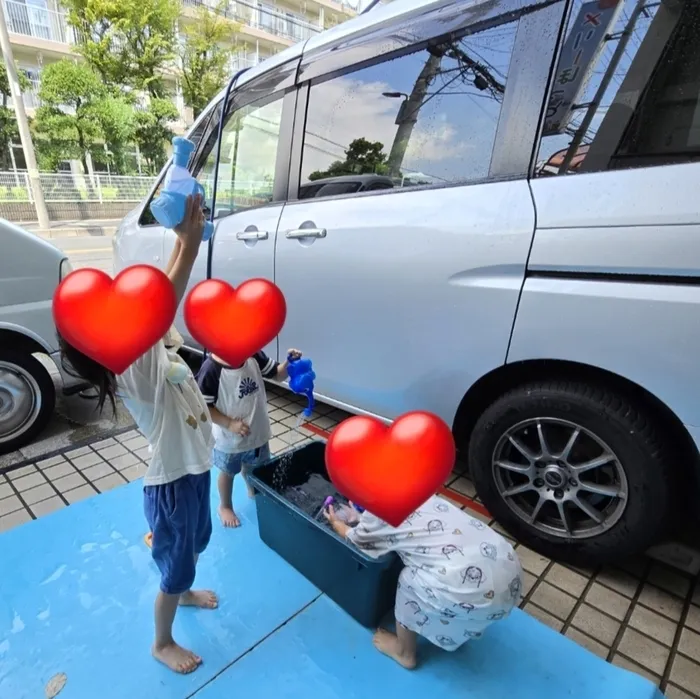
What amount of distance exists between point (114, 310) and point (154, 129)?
1974cm

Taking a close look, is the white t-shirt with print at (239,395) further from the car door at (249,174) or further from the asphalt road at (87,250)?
the asphalt road at (87,250)

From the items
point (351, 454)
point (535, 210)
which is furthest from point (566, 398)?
point (351, 454)

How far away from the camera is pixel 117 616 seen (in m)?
1.72

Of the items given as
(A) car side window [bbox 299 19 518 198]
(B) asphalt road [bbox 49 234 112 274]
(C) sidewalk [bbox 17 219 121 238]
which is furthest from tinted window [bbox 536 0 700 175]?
(C) sidewalk [bbox 17 219 121 238]

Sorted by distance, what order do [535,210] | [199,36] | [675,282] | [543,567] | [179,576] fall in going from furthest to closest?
1. [199,36]
2. [543,567]
3. [535,210]
4. [675,282]
5. [179,576]

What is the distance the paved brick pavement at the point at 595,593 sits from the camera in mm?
1656

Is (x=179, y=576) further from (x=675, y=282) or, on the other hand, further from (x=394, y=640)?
(x=675, y=282)

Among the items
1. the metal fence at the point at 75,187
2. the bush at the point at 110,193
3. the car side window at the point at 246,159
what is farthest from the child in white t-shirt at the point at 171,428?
the bush at the point at 110,193

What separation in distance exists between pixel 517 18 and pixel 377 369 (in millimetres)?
1561

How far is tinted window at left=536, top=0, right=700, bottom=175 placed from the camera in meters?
1.53

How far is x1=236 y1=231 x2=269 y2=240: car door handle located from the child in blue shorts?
3.28 feet

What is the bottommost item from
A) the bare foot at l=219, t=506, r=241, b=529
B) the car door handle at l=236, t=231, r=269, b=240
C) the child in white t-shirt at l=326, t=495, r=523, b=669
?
the bare foot at l=219, t=506, r=241, b=529

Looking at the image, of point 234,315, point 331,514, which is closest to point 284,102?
point 234,315

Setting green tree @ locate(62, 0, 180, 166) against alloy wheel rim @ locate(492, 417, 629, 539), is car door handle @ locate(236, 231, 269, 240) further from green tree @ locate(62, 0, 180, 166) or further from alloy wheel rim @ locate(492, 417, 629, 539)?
green tree @ locate(62, 0, 180, 166)
